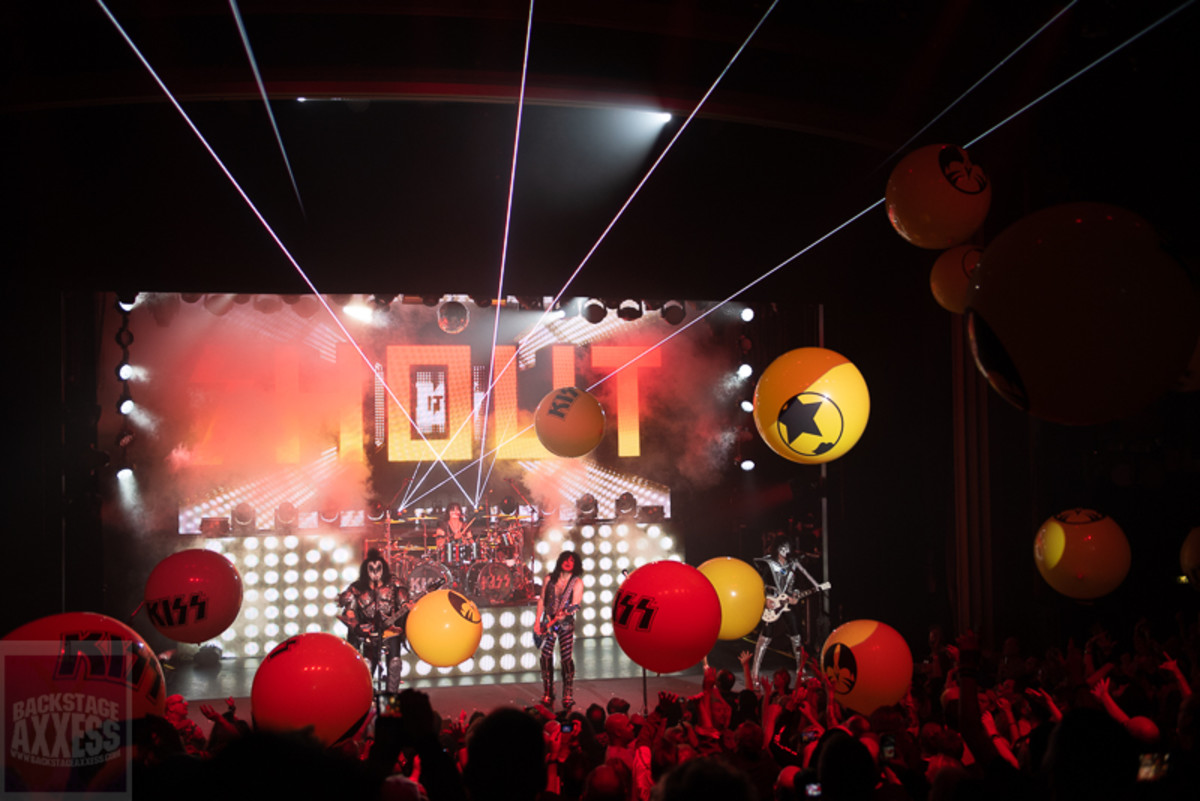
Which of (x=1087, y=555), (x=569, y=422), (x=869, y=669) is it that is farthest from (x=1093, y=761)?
(x=569, y=422)

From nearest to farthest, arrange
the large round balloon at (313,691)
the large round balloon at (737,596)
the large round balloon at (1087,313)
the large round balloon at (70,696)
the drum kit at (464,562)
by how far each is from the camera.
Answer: the large round balloon at (1087,313), the large round balloon at (70,696), the large round balloon at (313,691), the large round balloon at (737,596), the drum kit at (464,562)

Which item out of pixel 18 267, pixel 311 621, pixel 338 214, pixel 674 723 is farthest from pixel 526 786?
pixel 311 621

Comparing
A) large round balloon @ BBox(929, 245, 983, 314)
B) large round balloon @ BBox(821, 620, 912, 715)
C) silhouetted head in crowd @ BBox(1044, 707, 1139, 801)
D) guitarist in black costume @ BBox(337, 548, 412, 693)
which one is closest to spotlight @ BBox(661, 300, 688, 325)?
guitarist in black costume @ BBox(337, 548, 412, 693)

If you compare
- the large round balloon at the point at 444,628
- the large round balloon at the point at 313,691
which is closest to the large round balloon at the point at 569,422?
the large round balloon at the point at 444,628

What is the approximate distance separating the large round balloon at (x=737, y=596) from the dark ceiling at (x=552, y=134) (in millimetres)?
2668

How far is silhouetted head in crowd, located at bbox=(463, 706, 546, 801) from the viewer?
178cm

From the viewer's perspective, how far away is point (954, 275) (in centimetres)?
477

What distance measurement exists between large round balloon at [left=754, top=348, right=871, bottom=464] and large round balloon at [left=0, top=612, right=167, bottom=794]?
3291 millimetres

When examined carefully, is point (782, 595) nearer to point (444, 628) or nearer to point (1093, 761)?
point (444, 628)

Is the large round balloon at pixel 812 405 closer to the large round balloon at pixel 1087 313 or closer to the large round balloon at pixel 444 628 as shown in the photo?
the large round balloon at pixel 1087 313

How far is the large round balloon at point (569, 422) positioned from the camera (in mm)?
6750

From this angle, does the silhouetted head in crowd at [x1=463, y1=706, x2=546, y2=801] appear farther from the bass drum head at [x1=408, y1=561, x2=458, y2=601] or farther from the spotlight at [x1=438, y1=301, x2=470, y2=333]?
the bass drum head at [x1=408, y1=561, x2=458, y2=601]

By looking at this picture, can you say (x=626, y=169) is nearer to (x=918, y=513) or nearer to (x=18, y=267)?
(x=918, y=513)

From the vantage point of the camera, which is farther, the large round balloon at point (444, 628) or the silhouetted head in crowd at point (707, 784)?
the large round balloon at point (444, 628)
